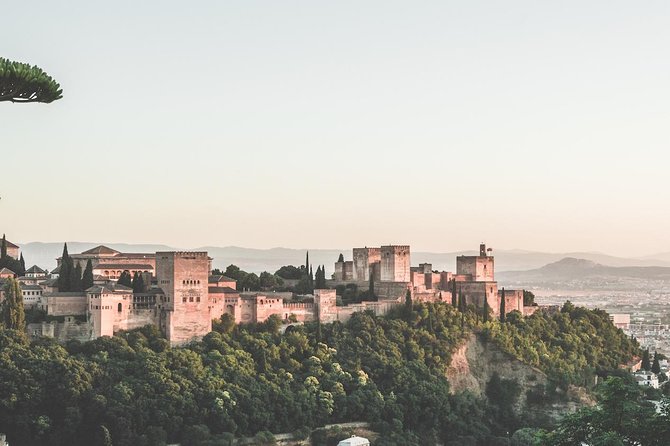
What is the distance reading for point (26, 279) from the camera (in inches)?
1576

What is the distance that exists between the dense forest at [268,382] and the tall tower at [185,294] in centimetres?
61

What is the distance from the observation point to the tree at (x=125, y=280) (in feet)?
128

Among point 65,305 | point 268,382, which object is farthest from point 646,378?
point 65,305

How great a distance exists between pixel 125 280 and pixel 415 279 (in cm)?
1500

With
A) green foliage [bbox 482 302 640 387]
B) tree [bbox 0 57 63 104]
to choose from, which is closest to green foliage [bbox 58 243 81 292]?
green foliage [bbox 482 302 640 387]

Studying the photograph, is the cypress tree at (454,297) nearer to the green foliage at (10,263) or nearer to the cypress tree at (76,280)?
the cypress tree at (76,280)

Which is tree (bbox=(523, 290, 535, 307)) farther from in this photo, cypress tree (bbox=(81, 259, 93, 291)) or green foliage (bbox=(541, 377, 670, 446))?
green foliage (bbox=(541, 377, 670, 446))

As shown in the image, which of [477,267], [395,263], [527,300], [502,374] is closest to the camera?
[502,374]

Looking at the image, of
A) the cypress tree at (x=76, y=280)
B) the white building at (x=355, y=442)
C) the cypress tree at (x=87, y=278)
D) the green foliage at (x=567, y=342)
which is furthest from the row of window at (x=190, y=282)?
the green foliage at (x=567, y=342)

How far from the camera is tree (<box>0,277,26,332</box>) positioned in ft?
113

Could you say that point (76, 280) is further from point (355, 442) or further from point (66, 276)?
point (355, 442)

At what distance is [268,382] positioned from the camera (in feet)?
119

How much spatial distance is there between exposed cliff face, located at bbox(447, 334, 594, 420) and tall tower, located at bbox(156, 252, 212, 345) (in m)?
11.9

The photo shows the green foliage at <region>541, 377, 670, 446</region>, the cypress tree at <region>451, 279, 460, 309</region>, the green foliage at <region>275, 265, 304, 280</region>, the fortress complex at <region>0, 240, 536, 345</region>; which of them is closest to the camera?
the green foliage at <region>541, 377, 670, 446</region>
